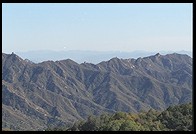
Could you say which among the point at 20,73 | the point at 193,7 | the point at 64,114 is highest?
the point at 193,7

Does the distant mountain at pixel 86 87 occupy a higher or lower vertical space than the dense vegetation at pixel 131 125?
lower

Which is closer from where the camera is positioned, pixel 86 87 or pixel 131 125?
pixel 131 125

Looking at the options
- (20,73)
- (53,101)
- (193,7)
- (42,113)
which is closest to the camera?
(193,7)

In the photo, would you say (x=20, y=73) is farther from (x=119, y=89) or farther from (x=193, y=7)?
(x=193, y=7)

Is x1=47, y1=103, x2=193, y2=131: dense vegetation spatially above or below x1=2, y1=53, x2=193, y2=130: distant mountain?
above

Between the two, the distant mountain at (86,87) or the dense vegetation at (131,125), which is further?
the distant mountain at (86,87)

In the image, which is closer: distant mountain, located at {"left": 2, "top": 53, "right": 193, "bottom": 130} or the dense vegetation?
the dense vegetation

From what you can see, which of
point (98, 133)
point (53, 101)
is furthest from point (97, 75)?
point (98, 133)

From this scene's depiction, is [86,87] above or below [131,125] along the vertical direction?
below
